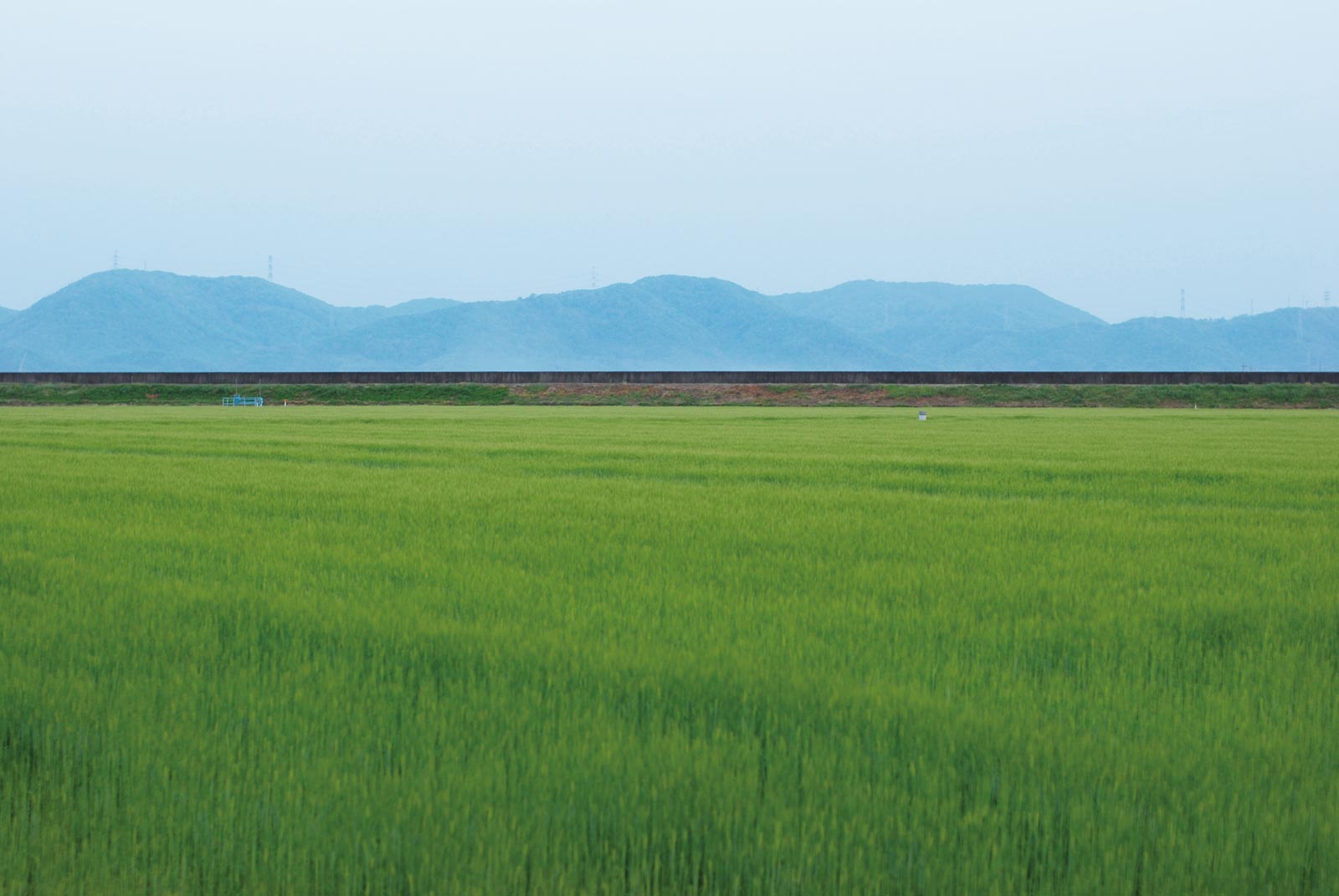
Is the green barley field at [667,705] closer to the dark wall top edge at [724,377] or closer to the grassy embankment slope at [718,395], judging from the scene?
the grassy embankment slope at [718,395]

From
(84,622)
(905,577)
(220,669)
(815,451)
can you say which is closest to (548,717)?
(220,669)

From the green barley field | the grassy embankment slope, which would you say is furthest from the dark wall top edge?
the green barley field

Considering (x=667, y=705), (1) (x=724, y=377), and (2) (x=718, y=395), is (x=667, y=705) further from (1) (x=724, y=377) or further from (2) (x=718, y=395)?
(1) (x=724, y=377)

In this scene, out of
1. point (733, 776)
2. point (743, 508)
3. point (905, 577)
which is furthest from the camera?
point (743, 508)

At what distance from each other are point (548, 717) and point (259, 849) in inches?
36.9

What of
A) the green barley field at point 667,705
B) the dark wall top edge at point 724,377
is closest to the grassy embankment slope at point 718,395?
the dark wall top edge at point 724,377

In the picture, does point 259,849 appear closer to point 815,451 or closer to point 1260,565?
point 1260,565

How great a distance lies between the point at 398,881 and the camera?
2.14 m

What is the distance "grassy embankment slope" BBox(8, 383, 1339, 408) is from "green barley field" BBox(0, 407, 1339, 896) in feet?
134

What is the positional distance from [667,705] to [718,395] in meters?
47.5

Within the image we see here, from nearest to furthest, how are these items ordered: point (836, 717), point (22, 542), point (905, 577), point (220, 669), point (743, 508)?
point (836, 717) → point (220, 669) → point (905, 577) → point (22, 542) → point (743, 508)

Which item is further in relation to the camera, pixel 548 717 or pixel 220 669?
pixel 220 669

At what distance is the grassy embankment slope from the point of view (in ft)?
153

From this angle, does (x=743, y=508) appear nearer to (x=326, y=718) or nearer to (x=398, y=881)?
(x=326, y=718)
